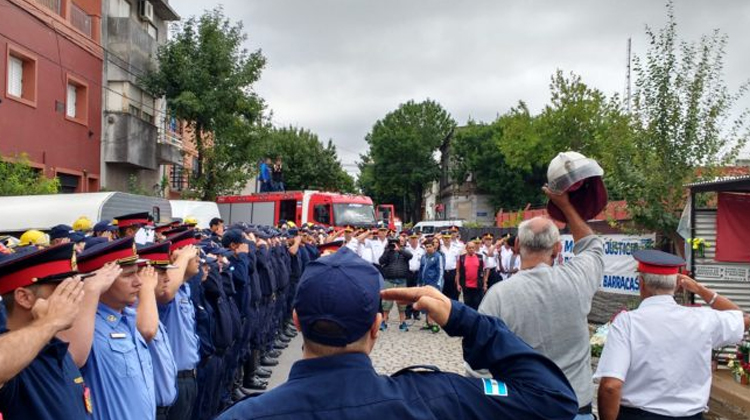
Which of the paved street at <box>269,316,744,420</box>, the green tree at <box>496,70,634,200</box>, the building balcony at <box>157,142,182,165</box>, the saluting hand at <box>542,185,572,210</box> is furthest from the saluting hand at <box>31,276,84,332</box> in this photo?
the green tree at <box>496,70,634,200</box>

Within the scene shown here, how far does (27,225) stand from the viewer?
1082 centimetres

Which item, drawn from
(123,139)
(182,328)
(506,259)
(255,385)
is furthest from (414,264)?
(123,139)

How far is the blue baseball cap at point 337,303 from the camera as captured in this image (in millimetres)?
1612

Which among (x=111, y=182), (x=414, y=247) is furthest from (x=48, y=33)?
(x=414, y=247)

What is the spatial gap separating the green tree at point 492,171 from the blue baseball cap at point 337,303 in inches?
1934

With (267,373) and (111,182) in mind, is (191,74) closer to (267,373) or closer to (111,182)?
(111,182)

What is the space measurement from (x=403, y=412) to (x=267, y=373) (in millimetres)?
7657

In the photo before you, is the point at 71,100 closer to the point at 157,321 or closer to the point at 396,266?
the point at 396,266

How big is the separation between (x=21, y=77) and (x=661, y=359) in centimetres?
1703

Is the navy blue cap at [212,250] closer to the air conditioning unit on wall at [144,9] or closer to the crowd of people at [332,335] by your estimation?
the crowd of people at [332,335]

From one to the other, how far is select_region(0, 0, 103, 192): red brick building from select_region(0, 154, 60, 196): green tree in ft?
1.31

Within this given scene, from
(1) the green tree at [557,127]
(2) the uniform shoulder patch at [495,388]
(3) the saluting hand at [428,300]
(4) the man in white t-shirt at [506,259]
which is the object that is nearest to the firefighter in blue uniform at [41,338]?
(3) the saluting hand at [428,300]

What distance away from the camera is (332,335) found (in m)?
1.62

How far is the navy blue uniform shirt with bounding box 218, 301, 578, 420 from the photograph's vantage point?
154cm
